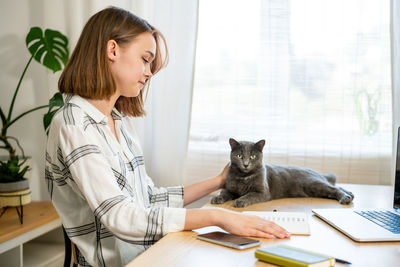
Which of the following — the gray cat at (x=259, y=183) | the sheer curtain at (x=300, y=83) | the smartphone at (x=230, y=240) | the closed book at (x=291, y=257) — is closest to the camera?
the closed book at (x=291, y=257)

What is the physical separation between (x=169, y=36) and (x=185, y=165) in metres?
0.72

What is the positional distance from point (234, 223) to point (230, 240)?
66 mm

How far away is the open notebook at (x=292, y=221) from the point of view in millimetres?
1129

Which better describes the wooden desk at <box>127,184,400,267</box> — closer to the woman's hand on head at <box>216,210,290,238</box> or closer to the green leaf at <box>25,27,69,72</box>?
the woman's hand on head at <box>216,210,290,238</box>

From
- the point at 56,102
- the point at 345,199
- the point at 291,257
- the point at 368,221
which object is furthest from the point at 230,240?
the point at 56,102

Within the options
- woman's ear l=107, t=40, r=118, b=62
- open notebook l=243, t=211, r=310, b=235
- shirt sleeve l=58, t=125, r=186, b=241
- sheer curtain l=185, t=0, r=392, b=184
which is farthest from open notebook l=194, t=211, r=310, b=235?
sheer curtain l=185, t=0, r=392, b=184

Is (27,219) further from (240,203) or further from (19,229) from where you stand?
(240,203)

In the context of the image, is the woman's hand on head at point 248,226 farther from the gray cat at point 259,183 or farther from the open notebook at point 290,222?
the gray cat at point 259,183

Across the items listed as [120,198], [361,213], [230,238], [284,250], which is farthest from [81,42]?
[361,213]

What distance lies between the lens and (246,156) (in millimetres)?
1632

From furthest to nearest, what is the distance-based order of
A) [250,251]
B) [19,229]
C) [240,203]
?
[19,229]
[240,203]
[250,251]

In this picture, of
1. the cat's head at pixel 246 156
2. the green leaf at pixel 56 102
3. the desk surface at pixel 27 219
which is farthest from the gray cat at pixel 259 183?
the green leaf at pixel 56 102

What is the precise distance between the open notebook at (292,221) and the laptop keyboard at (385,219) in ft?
0.61

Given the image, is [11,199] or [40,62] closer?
[11,199]
